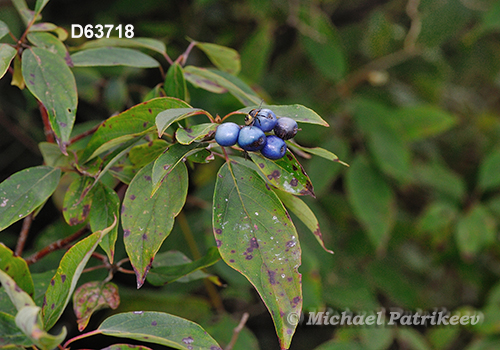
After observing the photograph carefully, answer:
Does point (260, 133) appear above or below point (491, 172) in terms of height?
above

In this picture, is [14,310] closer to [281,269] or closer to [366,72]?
[281,269]

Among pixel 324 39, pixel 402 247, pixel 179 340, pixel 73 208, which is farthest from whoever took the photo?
pixel 402 247

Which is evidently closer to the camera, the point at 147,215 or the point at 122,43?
the point at 147,215

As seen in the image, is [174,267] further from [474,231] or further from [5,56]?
[474,231]

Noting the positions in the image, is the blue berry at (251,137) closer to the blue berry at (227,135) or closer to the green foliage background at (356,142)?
the blue berry at (227,135)

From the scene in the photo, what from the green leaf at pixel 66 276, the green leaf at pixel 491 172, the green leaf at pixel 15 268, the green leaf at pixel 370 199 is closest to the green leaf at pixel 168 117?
the green leaf at pixel 66 276

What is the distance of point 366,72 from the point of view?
1.40m

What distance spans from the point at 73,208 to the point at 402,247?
1405 mm

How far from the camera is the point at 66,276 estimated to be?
1.30 feet

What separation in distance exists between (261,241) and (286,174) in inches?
2.9

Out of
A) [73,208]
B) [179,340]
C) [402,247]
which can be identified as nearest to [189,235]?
[73,208]

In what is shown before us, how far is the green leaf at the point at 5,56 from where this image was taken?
45 centimetres

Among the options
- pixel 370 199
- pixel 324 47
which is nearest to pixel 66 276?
pixel 370 199

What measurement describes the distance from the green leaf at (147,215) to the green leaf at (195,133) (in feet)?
0.18
